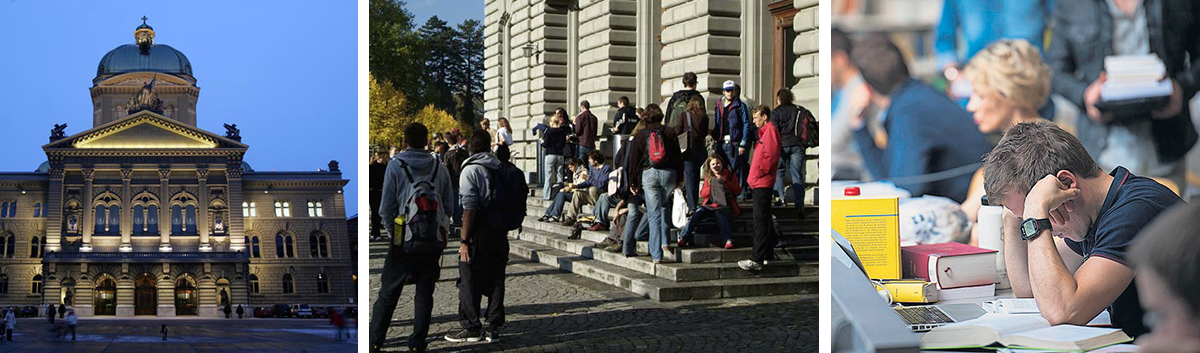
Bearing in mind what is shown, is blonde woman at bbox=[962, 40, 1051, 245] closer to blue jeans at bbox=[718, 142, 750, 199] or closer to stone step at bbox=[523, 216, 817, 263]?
stone step at bbox=[523, 216, 817, 263]

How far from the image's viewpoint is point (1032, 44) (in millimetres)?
5617

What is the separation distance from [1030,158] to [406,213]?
3.13 metres

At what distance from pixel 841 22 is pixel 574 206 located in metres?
6.58

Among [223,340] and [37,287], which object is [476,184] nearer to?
[223,340]

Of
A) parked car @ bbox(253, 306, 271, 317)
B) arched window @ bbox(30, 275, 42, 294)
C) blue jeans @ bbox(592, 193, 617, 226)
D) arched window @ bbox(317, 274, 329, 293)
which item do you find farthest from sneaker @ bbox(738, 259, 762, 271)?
arched window @ bbox(30, 275, 42, 294)

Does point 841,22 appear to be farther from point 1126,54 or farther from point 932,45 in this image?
point 1126,54

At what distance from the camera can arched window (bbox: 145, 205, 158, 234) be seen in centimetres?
4184

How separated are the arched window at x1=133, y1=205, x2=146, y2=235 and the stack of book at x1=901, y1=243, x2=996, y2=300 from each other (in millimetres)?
40282

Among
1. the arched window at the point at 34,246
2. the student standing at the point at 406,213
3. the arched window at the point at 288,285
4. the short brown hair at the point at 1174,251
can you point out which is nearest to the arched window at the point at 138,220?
the arched window at the point at 34,246

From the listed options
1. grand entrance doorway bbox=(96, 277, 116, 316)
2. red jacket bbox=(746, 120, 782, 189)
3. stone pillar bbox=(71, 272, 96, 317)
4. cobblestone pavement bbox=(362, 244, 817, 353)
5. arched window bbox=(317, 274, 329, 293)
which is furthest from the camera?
grand entrance doorway bbox=(96, 277, 116, 316)

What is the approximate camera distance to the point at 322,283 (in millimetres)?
40156

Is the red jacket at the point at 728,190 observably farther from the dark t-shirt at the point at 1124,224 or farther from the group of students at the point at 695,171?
the dark t-shirt at the point at 1124,224

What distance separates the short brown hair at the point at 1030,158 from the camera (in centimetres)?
550

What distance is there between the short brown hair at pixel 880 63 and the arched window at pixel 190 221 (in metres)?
39.9
